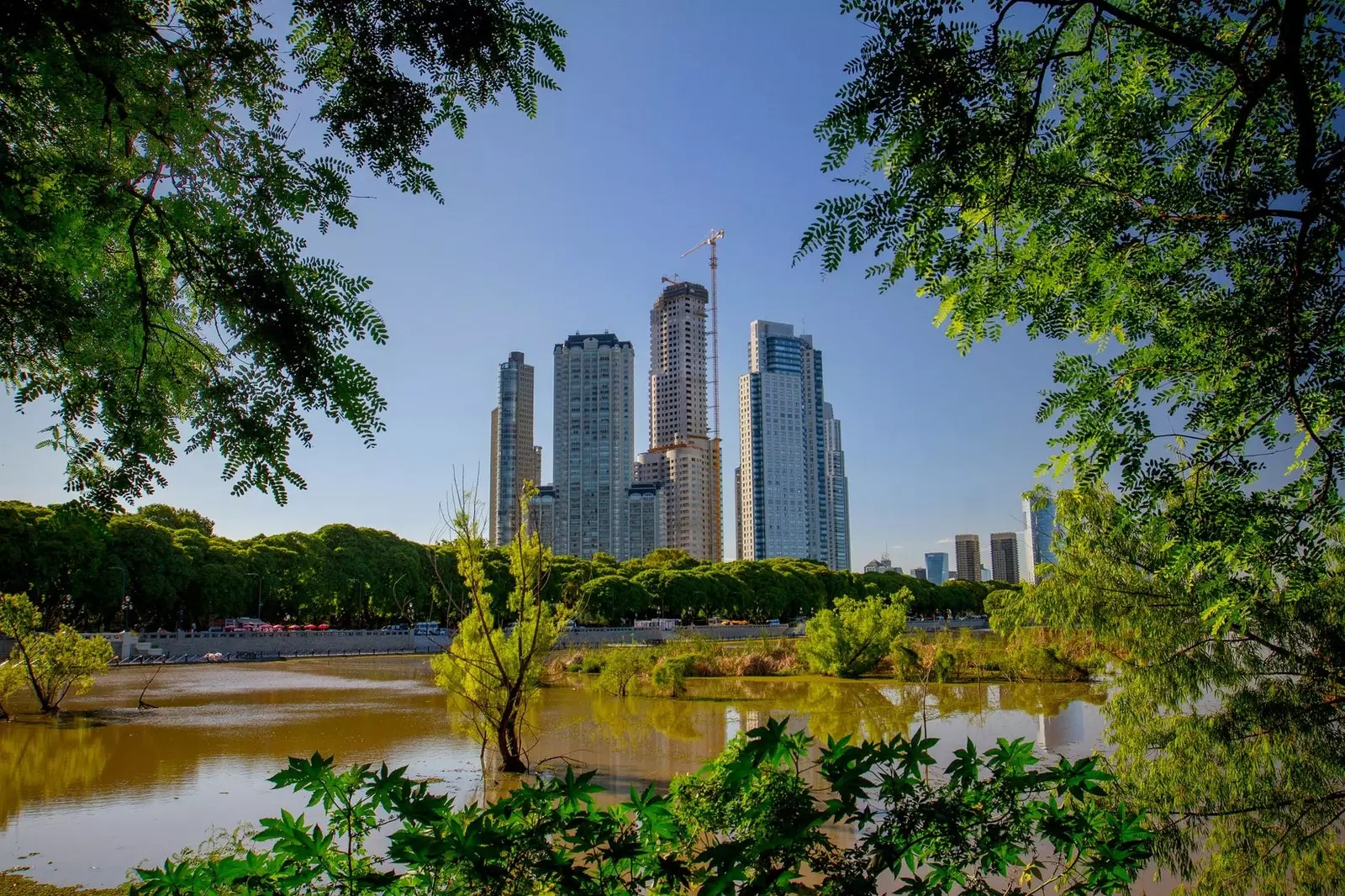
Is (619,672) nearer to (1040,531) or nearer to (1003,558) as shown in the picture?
(1040,531)

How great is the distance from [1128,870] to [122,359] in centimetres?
433

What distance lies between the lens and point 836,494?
466 feet

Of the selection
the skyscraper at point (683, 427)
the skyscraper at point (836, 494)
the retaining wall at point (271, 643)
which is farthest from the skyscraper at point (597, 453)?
the retaining wall at point (271, 643)

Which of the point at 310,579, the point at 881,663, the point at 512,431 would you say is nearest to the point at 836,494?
the point at 512,431

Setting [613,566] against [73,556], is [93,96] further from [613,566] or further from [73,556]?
[613,566]

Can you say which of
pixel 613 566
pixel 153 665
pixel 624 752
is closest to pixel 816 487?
pixel 613 566

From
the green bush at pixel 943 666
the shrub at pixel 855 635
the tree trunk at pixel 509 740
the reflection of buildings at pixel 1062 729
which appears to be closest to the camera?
the tree trunk at pixel 509 740

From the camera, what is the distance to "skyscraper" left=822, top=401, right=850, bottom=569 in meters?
130

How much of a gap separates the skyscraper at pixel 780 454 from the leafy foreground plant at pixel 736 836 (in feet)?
367

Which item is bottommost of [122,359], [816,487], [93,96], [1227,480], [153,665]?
[153,665]

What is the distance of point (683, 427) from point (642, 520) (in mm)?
27750

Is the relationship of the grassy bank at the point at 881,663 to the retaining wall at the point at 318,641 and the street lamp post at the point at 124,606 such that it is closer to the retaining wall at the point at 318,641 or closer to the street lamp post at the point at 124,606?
the retaining wall at the point at 318,641

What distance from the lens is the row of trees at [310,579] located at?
33219 mm

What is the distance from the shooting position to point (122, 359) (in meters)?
3.61
